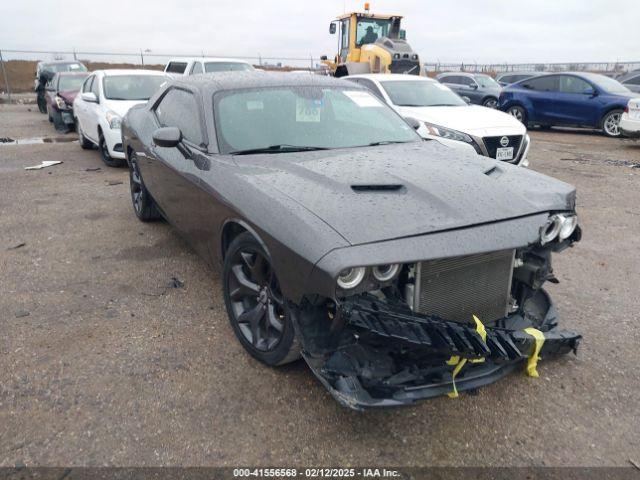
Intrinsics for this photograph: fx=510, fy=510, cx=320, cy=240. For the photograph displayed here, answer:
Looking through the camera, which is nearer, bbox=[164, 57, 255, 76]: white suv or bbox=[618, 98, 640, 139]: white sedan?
bbox=[618, 98, 640, 139]: white sedan

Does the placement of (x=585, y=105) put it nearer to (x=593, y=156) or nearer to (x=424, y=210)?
(x=593, y=156)

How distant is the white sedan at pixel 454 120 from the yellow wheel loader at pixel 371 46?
5110mm

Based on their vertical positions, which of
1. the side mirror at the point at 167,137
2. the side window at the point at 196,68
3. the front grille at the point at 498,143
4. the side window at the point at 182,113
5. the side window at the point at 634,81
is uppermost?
the side window at the point at 196,68

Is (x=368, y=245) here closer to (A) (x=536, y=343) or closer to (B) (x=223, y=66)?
(A) (x=536, y=343)

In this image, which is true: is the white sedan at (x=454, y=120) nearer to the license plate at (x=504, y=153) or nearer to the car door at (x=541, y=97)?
the license plate at (x=504, y=153)

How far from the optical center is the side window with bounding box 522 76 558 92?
13008 mm

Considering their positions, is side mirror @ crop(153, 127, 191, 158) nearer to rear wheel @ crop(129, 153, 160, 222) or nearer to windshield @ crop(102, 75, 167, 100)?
rear wheel @ crop(129, 153, 160, 222)

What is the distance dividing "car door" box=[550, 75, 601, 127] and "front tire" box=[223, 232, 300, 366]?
12063 mm

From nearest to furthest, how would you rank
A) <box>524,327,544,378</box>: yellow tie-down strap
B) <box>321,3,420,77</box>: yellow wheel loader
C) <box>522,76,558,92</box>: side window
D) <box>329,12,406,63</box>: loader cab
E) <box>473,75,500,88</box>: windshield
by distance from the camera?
1. <box>524,327,544,378</box>: yellow tie-down strap
2. <box>522,76,558,92</box>: side window
3. <box>321,3,420,77</box>: yellow wheel loader
4. <box>329,12,406,63</box>: loader cab
5. <box>473,75,500,88</box>: windshield

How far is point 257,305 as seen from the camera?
291 cm

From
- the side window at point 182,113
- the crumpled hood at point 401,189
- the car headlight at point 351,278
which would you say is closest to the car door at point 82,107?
the side window at point 182,113

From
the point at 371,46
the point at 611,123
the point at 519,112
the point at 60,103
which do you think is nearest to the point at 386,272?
the point at 60,103

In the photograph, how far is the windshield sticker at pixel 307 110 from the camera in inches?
143

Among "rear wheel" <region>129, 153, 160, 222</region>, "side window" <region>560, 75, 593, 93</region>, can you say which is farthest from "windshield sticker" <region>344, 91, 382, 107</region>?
"side window" <region>560, 75, 593, 93</region>
